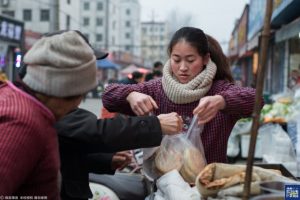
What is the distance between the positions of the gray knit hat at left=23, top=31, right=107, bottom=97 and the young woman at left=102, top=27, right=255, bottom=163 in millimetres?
813

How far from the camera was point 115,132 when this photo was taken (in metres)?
1.96

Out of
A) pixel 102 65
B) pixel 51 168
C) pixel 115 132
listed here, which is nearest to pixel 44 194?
pixel 51 168

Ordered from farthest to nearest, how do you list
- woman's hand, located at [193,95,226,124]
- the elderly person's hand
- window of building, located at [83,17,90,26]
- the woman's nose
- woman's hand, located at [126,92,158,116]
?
window of building, located at [83,17,90,26] < the elderly person's hand < the woman's nose < woman's hand, located at [126,92,158,116] < woman's hand, located at [193,95,226,124]

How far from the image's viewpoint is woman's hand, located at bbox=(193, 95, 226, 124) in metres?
2.19

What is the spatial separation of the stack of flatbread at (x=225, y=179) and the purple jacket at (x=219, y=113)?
44cm

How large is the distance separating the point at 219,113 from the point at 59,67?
120cm

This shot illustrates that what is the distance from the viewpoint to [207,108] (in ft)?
7.20

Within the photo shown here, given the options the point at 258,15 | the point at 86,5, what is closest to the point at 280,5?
the point at 258,15

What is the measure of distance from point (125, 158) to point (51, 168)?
3.79 feet

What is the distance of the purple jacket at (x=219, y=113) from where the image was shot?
7.84 feet

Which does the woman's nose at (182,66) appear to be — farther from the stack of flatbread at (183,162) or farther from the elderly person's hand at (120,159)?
the elderly person's hand at (120,159)

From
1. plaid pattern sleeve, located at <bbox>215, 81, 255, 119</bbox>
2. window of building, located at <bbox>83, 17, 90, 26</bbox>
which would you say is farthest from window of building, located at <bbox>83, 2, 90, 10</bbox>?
plaid pattern sleeve, located at <bbox>215, 81, 255, 119</bbox>

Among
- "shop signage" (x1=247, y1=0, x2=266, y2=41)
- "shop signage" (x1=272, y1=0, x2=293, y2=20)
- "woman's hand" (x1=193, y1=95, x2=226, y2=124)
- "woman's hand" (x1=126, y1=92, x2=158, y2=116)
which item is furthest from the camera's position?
"shop signage" (x1=247, y1=0, x2=266, y2=41)

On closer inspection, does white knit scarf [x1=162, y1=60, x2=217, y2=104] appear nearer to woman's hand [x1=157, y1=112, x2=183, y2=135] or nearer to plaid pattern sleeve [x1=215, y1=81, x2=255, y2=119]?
plaid pattern sleeve [x1=215, y1=81, x2=255, y2=119]
